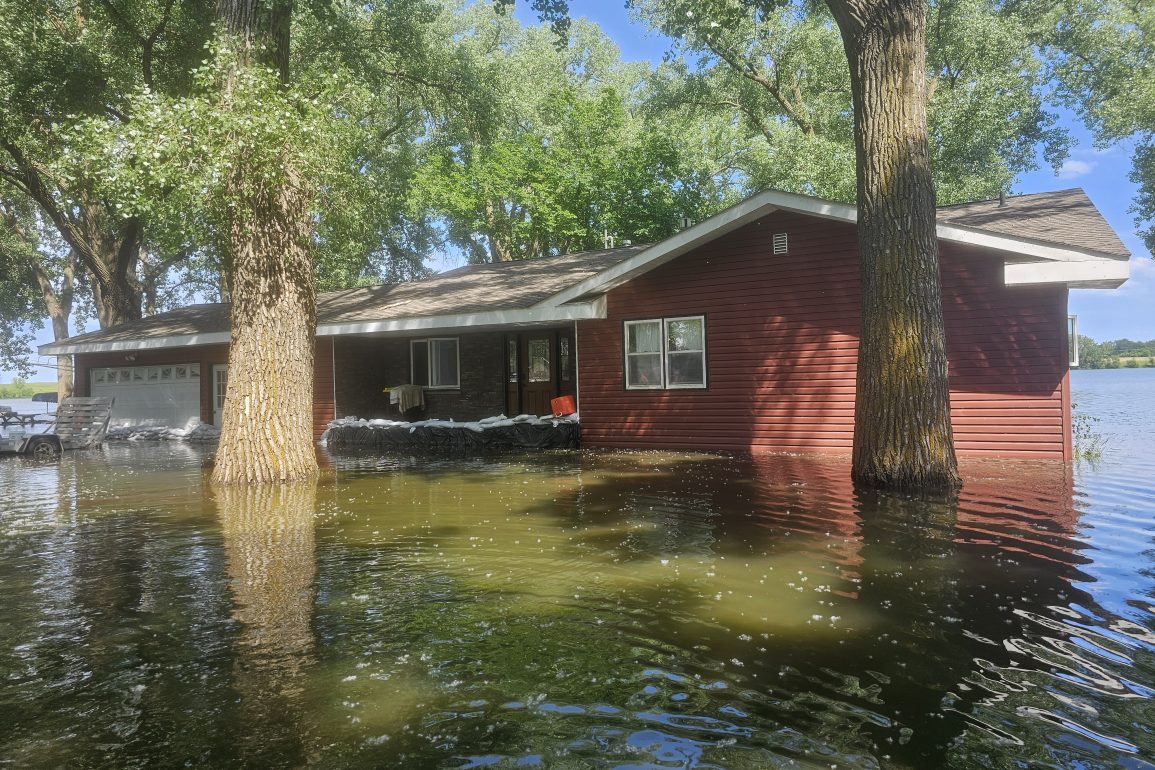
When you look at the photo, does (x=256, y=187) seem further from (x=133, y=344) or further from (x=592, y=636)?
(x=133, y=344)

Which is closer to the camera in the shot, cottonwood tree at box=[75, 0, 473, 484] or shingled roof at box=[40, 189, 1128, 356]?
cottonwood tree at box=[75, 0, 473, 484]

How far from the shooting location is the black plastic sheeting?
14.6 meters

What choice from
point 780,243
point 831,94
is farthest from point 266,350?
point 831,94

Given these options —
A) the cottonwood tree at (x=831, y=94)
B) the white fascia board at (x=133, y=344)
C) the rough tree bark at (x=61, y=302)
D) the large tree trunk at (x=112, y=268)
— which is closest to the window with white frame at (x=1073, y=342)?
the cottonwood tree at (x=831, y=94)

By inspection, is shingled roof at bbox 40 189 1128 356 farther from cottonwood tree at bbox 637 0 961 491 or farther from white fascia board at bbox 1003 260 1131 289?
cottonwood tree at bbox 637 0 961 491

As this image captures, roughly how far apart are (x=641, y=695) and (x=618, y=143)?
2838 centimetres

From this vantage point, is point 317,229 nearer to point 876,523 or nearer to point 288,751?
point 876,523

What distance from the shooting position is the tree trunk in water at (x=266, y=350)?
989cm

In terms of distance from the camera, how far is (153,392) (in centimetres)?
2145

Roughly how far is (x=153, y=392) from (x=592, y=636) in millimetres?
21375

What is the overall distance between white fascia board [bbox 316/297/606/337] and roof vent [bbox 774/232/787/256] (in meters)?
3.22

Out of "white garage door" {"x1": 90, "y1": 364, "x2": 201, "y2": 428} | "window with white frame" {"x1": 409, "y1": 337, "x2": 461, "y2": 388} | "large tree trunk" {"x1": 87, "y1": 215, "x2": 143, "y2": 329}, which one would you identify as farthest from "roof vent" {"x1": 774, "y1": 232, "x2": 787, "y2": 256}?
"large tree trunk" {"x1": 87, "y1": 215, "x2": 143, "y2": 329}

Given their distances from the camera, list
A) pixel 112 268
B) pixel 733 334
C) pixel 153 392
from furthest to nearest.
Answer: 1. pixel 112 268
2. pixel 153 392
3. pixel 733 334

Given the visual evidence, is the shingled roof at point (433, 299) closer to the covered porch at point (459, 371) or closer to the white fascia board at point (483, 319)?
the white fascia board at point (483, 319)
